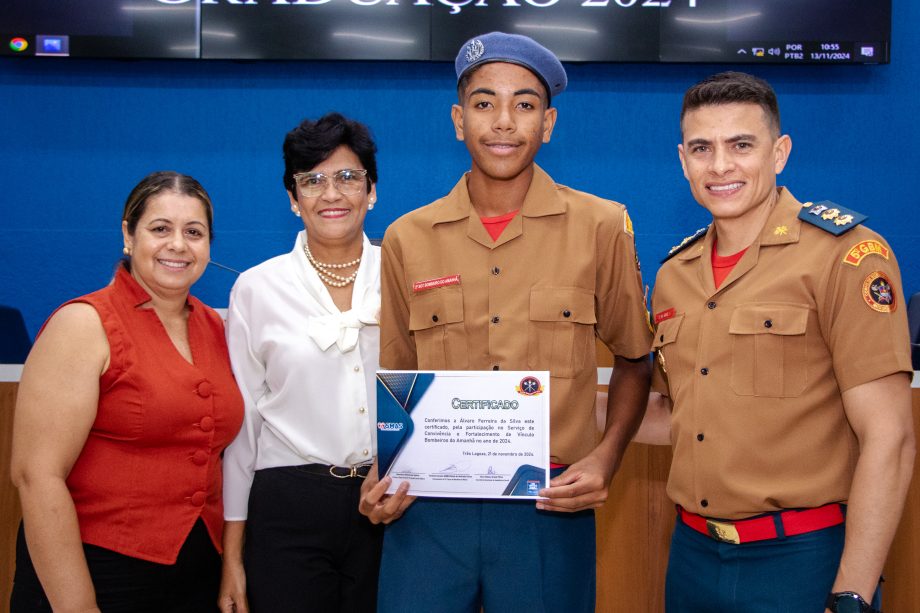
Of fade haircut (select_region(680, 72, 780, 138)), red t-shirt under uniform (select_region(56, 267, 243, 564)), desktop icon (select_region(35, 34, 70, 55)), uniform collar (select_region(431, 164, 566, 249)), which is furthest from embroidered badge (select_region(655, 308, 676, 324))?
desktop icon (select_region(35, 34, 70, 55))

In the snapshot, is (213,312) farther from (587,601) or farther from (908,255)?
(908,255)

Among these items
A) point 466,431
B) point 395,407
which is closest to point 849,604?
point 466,431

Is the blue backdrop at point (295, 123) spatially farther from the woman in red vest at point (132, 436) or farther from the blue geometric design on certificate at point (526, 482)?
the blue geometric design on certificate at point (526, 482)

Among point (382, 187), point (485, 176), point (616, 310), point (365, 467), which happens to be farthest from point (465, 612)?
point (382, 187)

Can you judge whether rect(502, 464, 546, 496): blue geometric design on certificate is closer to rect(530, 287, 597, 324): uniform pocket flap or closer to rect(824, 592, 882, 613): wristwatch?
rect(530, 287, 597, 324): uniform pocket flap

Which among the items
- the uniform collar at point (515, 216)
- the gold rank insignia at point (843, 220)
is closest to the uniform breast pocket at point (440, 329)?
the uniform collar at point (515, 216)

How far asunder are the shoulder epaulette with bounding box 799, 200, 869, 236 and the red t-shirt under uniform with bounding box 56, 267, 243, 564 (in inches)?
52.3

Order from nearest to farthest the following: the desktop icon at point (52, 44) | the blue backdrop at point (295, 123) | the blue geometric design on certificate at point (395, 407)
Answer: the blue geometric design on certificate at point (395, 407) → the desktop icon at point (52, 44) → the blue backdrop at point (295, 123)

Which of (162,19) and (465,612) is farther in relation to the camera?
(162,19)

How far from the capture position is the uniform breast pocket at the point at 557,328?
1.76 metres

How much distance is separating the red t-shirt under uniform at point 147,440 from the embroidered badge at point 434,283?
0.55 m

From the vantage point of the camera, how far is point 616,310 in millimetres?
1854

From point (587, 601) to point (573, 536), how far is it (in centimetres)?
14

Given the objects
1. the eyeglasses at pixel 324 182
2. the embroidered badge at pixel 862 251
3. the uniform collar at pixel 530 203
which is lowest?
the embroidered badge at pixel 862 251
